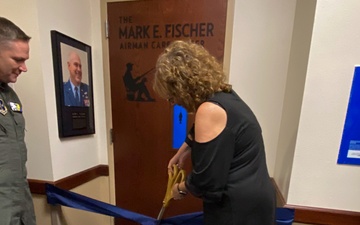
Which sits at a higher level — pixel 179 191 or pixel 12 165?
pixel 12 165

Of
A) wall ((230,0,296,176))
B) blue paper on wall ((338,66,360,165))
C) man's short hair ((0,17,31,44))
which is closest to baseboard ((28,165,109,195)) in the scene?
man's short hair ((0,17,31,44))

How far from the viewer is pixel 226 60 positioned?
141 cm

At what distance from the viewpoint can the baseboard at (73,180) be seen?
4.23 feet

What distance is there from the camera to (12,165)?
89 cm

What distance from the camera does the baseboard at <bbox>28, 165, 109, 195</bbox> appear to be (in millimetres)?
1289

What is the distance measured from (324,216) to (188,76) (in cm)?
101

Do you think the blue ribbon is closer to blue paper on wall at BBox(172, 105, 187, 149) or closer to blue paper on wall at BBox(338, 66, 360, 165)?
blue paper on wall at BBox(338, 66, 360, 165)

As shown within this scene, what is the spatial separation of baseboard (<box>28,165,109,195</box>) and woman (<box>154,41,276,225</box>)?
96cm

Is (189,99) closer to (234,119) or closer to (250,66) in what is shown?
(234,119)

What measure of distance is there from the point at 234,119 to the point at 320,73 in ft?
1.80

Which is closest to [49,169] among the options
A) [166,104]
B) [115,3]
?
[166,104]

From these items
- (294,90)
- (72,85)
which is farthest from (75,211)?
(294,90)

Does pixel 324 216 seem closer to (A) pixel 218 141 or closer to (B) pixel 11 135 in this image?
(A) pixel 218 141

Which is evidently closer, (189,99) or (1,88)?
(189,99)
